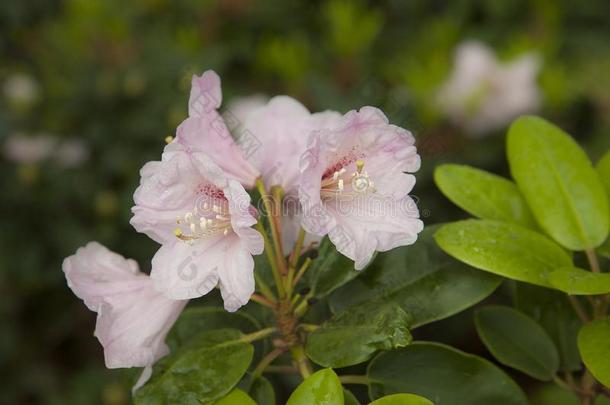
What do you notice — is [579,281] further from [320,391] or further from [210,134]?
[210,134]

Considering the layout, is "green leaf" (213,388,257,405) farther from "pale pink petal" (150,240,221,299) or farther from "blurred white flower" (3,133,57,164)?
"blurred white flower" (3,133,57,164)

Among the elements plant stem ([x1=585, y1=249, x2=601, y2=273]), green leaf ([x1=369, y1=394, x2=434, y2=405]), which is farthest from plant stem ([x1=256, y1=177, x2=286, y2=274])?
plant stem ([x1=585, y1=249, x2=601, y2=273])

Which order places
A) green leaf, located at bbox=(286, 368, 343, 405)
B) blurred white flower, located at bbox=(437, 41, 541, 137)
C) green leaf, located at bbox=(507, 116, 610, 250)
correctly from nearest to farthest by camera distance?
green leaf, located at bbox=(286, 368, 343, 405)
green leaf, located at bbox=(507, 116, 610, 250)
blurred white flower, located at bbox=(437, 41, 541, 137)

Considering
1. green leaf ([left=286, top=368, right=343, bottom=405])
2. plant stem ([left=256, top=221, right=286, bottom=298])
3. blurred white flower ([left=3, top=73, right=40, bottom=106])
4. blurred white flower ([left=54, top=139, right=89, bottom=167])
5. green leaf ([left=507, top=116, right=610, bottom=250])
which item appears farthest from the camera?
blurred white flower ([left=3, top=73, right=40, bottom=106])

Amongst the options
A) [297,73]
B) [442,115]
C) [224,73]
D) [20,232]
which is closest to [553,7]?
→ [442,115]

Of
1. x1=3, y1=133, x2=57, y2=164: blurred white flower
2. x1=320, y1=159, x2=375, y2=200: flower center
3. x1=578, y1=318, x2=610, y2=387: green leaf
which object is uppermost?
x1=320, y1=159, x2=375, y2=200: flower center

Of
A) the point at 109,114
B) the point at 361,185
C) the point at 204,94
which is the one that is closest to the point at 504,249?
the point at 361,185
